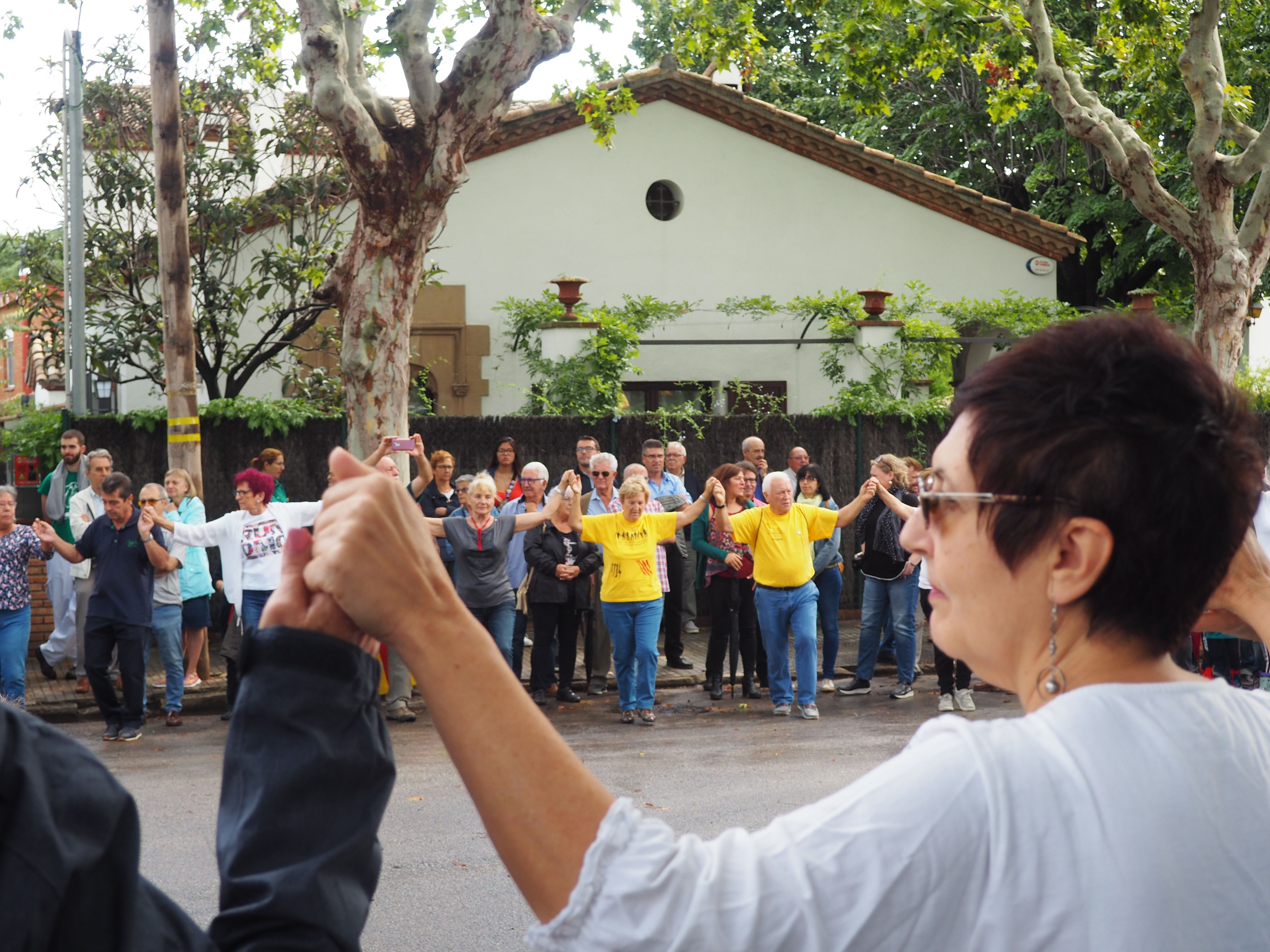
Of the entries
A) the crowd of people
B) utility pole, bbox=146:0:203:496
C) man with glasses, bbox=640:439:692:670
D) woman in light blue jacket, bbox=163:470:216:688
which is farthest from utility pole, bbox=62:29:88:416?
man with glasses, bbox=640:439:692:670

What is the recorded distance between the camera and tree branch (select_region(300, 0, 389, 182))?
9359 mm

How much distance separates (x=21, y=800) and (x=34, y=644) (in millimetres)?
12806

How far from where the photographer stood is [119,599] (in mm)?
8969

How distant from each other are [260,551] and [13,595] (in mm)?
1775

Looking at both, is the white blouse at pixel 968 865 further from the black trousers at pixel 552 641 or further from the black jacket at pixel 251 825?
the black trousers at pixel 552 641

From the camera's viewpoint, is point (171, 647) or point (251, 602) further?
point (171, 647)

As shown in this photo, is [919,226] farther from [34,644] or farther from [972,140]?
[34,644]

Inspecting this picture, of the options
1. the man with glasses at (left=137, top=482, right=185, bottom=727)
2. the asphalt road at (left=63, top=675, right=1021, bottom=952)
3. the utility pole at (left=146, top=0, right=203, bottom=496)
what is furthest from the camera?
the utility pole at (left=146, top=0, right=203, bottom=496)

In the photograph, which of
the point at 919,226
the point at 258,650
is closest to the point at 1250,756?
the point at 258,650

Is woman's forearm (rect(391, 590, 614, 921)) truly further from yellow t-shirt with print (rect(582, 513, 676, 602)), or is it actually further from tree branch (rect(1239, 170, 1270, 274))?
tree branch (rect(1239, 170, 1270, 274))

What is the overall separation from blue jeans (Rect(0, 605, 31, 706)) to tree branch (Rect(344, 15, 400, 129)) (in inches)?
182

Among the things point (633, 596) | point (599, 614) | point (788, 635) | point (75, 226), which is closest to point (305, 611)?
point (633, 596)

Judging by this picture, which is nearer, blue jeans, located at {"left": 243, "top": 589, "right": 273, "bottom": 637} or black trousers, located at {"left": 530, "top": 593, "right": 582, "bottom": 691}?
blue jeans, located at {"left": 243, "top": 589, "right": 273, "bottom": 637}

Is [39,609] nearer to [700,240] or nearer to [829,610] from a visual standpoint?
[829,610]
